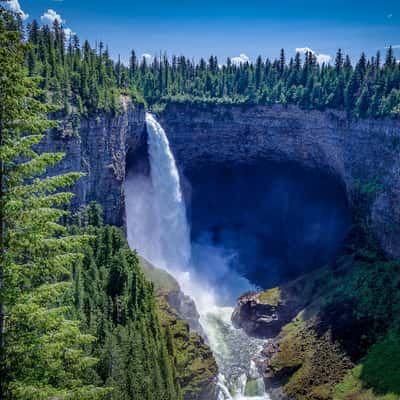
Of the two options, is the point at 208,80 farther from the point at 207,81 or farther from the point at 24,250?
the point at 24,250

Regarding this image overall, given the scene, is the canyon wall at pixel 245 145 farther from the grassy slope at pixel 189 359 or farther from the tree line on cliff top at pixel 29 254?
the tree line on cliff top at pixel 29 254

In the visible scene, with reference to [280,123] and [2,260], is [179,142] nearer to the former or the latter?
[280,123]

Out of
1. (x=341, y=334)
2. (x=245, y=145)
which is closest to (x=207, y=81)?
(x=245, y=145)

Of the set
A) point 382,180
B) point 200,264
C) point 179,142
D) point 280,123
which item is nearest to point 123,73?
point 179,142

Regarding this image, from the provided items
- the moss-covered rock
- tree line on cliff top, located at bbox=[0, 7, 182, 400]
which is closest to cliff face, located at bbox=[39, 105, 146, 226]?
the moss-covered rock

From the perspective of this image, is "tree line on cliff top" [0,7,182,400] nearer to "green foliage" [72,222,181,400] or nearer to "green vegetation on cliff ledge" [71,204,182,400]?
"green foliage" [72,222,181,400]

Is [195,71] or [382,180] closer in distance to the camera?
[382,180]
